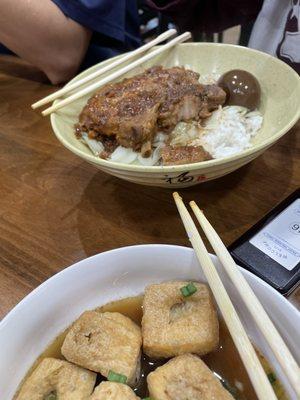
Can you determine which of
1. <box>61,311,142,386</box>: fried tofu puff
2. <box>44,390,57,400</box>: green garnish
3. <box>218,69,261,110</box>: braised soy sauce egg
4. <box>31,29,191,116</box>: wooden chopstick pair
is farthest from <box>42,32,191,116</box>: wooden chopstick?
<box>44,390,57,400</box>: green garnish

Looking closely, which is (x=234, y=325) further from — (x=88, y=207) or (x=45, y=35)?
(x=45, y=35)

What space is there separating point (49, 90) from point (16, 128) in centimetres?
35

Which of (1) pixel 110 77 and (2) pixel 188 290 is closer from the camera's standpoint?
(2) pixel 188 290

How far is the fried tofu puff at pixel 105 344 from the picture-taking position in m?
0.75

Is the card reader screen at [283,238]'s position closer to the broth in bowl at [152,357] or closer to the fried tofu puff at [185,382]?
the broth in bowl at [152,357]

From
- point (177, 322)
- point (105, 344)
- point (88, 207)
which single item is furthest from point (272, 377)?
point (88, 207)

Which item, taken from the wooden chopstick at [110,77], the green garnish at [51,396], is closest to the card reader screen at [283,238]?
the green garnish at [51,396]

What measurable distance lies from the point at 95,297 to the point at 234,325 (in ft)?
1.07

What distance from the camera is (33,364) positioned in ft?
2.63

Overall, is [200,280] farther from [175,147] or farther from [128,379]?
[175,147]

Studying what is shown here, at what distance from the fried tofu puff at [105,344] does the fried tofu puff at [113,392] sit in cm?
4

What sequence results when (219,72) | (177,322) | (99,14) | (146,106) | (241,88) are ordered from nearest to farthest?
(177,322) < (146,106) < (241,88) < (219,72) < (99,14)

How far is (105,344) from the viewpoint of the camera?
77cm

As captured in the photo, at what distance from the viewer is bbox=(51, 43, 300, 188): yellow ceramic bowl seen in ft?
3.14
